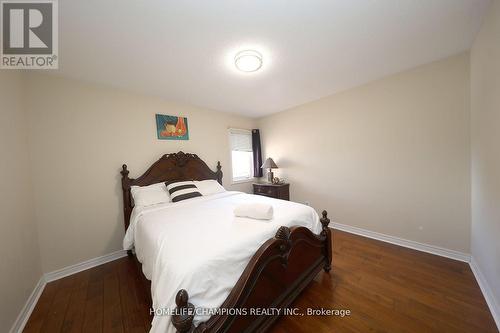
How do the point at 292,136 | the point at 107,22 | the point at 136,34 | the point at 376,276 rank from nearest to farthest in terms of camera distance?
the point at 107,22 → the point at 136,34 → the point at 376,276 → the point at 292,136

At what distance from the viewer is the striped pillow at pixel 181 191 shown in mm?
2445

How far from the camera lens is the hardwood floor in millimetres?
1299

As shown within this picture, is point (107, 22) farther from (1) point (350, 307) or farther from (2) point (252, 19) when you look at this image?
(1) point (350, 307)

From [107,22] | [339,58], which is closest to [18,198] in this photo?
[107,22]

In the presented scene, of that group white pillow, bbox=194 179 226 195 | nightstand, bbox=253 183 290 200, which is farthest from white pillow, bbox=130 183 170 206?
nightstand, bbox=253 183 290 200

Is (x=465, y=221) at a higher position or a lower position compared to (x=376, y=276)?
higher

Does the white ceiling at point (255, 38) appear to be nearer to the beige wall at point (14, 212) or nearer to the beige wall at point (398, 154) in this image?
the beige wall at point (398, 154)

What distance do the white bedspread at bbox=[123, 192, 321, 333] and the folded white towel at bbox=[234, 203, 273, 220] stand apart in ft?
0.14

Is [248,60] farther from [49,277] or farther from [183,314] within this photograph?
[49,277]

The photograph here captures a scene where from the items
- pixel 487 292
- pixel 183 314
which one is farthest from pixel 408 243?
pixel 183 314

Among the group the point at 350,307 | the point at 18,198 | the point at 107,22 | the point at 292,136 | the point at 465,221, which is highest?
the point at 107,22

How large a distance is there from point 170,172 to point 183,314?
2.31 metres

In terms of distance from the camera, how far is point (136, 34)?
1437 mm

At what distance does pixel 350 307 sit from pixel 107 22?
9.80 ft
